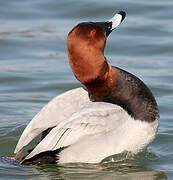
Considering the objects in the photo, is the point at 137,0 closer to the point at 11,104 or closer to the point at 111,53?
the point at 111,53

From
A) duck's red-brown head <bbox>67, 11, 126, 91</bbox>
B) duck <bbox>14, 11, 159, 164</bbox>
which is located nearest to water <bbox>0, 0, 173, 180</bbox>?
duck <bbox>14, 11, 159, 164</bbox>

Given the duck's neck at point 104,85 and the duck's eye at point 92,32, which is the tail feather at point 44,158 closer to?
the duck's neck at point 104,85

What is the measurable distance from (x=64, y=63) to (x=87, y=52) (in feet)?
11.2

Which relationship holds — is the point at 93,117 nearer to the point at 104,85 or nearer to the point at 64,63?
the point at 104,85

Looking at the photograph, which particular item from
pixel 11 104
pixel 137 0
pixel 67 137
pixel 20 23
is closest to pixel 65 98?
pixel 67 137

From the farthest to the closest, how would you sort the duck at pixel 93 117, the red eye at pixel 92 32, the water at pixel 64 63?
the water at pixel 64 63
the red eye at pixel 92 32
the duck at pixel 93 117

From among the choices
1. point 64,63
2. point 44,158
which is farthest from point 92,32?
point 64,63

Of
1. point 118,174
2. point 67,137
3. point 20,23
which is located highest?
point 20,23

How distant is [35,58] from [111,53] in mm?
1044

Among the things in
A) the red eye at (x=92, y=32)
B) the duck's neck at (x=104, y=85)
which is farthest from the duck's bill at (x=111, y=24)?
the duck's neck at (x=104, y=85)

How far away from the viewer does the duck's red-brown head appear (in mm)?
5270

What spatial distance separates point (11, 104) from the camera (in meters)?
7.41

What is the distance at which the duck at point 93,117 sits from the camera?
5188 mm

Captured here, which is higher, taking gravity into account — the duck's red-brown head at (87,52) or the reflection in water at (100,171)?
the duck's red-brown head at (87,52)
